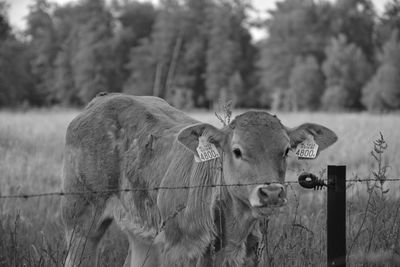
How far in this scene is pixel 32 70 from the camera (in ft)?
192

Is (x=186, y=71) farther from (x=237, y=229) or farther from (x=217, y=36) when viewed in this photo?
(x=237, y=229)

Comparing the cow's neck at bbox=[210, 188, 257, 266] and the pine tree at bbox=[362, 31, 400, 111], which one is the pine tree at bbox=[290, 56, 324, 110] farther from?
the cow's neck at bbox=[210, 188, 257, 266]

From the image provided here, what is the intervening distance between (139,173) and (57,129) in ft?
34.0

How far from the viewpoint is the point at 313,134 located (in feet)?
12.1

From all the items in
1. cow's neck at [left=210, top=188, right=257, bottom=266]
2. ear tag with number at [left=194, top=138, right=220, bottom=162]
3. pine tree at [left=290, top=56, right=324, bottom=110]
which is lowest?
cow's neck at [left=210, top=188, right=257, bottom=266]

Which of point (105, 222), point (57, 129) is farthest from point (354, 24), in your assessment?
point (105, 222)

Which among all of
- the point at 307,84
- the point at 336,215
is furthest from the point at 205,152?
the point at 307,84

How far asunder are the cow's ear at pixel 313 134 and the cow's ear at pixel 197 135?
55 cm

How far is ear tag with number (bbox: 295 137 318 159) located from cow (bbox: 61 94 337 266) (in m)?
0.04

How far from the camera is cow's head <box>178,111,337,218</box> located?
3.07 meters

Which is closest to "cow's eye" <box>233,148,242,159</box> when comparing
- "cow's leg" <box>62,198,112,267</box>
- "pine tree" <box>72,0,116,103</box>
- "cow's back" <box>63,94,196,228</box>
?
"cow's back" <box>63,94,196,228</box>

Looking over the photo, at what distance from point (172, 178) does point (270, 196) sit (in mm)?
1278

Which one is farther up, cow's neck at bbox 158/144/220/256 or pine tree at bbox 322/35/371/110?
pine tree at bbox 322/35/371/110

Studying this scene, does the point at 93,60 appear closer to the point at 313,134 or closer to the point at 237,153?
the point at 313,134
